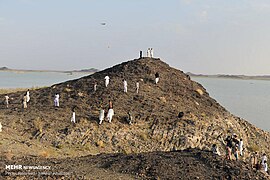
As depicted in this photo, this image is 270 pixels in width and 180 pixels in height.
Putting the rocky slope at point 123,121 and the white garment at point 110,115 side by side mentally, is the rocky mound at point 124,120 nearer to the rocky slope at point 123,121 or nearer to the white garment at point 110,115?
the rocky slope at point 123,121

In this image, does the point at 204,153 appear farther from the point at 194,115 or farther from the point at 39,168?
the point at 194,115

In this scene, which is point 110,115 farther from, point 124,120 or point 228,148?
point 228,148

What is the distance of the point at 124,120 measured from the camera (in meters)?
24.5

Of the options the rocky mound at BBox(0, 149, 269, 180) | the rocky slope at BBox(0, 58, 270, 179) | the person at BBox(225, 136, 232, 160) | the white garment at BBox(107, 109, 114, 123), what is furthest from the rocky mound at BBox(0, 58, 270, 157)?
the person at BBox(225, 136, 232, 160)

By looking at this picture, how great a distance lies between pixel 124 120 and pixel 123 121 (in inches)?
5.4

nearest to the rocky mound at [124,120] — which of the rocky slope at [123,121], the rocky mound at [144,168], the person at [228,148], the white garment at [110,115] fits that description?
the rocky slope at [123,121]

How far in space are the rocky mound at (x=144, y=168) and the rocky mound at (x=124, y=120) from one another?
4.29 m

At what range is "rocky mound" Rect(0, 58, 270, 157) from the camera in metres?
21.8

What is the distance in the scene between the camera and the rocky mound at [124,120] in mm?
21789

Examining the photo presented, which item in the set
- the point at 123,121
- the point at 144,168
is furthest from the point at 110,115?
the point at 144,168

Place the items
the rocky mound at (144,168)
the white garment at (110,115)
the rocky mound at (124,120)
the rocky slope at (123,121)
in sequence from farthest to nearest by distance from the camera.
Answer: the white garment at (110,115), the rocky mound at (124,120), the rocky slope at (123,121), the rocky mound at (144,168)

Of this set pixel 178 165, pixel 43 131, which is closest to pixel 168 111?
pixel 43 131

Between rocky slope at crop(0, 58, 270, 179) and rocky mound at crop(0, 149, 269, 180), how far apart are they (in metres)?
3.60

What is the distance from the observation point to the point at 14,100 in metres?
30.1
